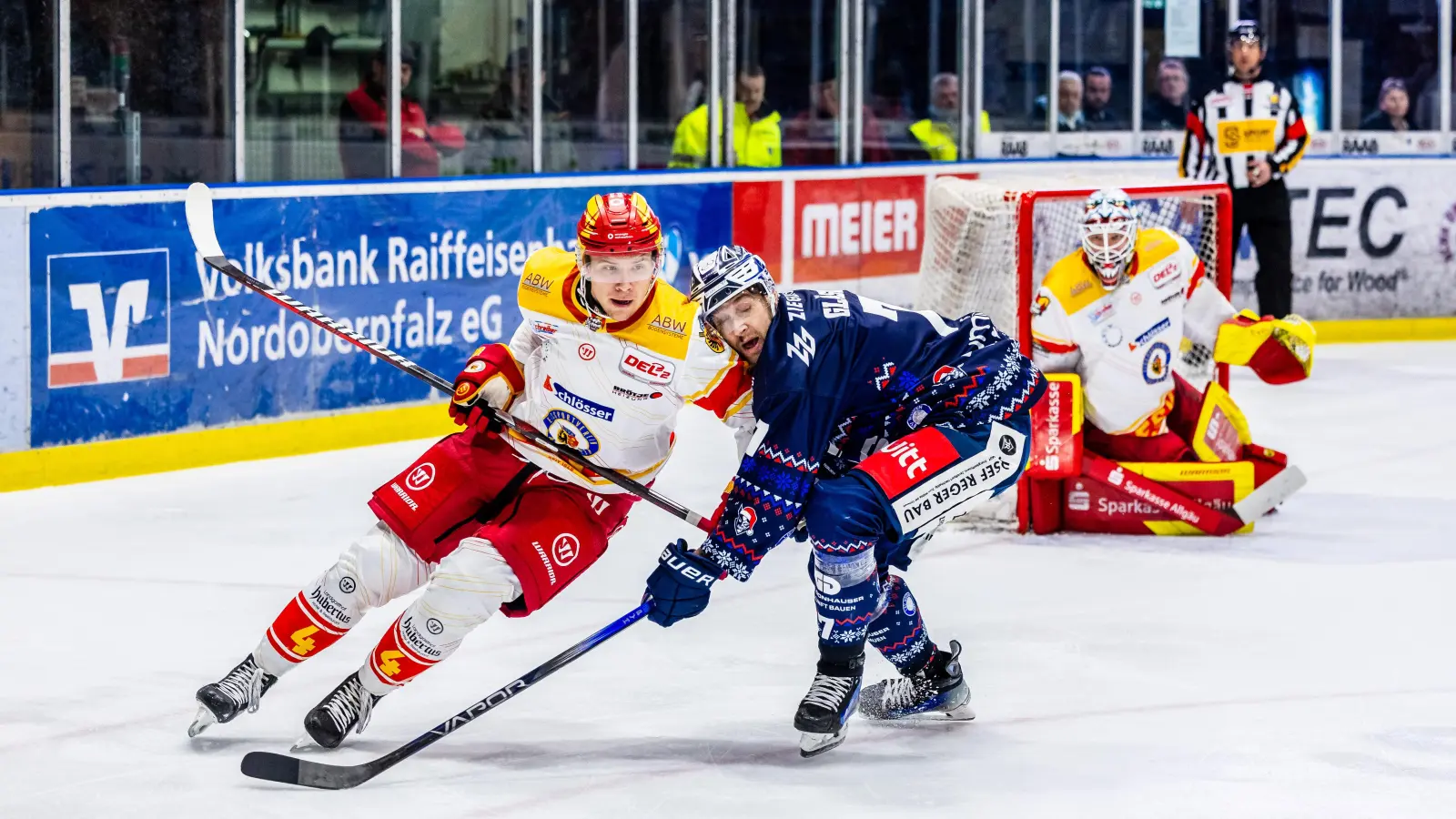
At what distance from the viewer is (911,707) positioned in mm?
3594

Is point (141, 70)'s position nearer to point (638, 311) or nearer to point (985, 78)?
point (638, 311)

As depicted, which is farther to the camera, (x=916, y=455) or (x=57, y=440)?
(x=57, y=440)

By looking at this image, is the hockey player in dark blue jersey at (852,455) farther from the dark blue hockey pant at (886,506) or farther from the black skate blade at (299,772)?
the black skate blade at (299,772)

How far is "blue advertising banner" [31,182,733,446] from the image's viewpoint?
6016mm

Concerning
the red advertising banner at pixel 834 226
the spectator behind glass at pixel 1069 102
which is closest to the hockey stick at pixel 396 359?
the red advertising banner at pixel 834 226

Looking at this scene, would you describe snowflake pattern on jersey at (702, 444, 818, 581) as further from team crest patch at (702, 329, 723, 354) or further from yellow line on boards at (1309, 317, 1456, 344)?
yellow line on boards at (1309, 317, 1456, 344)

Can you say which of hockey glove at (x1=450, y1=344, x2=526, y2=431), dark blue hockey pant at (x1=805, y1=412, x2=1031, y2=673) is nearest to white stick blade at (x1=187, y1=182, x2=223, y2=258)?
hockey glove at (x1=450, y1=344, x2=526, y2=431)

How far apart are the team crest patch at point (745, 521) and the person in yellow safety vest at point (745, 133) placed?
563 cm

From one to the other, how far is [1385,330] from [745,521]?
8.05 meters

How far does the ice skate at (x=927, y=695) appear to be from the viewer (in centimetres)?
357

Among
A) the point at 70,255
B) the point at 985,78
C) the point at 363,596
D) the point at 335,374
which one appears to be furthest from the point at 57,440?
the point at 985,78

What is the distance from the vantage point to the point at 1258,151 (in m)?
8.58

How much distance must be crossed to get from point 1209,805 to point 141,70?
4672 millimetres

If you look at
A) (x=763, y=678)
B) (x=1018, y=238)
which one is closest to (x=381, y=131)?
(x=1018, y=238)
